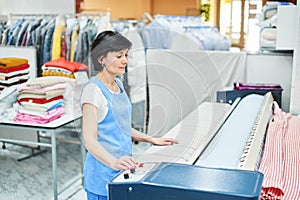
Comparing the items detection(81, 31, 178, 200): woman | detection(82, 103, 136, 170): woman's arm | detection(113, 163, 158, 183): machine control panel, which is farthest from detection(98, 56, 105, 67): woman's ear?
detection(113, 163, 158, 183): machine control panel

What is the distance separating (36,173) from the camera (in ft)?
11.1

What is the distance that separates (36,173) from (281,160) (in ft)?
7.37

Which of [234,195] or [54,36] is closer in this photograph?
[234,195]

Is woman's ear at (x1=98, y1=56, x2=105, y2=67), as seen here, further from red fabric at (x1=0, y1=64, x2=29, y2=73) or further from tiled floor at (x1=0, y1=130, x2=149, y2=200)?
red fabric at (x1=0, y1=64, x2=29, y2=73)

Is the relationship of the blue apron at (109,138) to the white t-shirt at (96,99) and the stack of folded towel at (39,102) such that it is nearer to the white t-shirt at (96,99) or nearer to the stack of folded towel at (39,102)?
the white t-shirt at (96,99)

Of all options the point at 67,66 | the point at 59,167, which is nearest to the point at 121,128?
the point at 67,66

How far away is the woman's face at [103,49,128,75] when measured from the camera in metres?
1.54

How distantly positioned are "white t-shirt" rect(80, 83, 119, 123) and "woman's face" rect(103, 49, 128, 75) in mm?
92

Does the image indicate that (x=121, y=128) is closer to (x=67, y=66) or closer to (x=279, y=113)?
(x=279, y=113)

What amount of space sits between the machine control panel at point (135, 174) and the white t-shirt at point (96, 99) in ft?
0.92

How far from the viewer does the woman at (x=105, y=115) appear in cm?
148

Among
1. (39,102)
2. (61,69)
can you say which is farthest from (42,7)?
(39,102)

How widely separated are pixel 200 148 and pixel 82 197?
1.51m

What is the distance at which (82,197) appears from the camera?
9.68 feet
